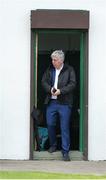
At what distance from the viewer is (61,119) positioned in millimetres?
13523

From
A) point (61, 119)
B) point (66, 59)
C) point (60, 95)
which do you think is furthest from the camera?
point (66, 59)

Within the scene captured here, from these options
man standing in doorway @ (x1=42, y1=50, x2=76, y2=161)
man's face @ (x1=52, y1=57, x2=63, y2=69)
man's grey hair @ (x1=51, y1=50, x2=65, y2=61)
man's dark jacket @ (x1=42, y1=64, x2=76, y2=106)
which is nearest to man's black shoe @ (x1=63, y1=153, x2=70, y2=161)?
man standing in doorway @ (x1=42, y1=50, x2=76, y2=161)

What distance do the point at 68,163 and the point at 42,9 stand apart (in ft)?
9.29

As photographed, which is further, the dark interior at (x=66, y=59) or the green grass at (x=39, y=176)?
the dark interior at (x=66, y=59)

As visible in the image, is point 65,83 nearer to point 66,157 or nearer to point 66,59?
point 66,59

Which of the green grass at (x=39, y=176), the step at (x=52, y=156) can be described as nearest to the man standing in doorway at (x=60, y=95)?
the step at (x=52, y=156)

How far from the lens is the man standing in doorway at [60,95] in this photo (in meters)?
13.4

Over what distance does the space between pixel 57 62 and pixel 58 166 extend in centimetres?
190

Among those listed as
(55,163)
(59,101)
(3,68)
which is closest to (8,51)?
(3,68)

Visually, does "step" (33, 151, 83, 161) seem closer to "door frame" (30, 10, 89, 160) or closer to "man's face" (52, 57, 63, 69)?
"door frame" (30, 10, 89, 160)

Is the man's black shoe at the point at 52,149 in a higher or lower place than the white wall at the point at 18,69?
lower

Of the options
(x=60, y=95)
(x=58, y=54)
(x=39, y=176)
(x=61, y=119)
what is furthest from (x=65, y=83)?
(x=39, y=176)

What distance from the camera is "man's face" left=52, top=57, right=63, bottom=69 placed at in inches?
528

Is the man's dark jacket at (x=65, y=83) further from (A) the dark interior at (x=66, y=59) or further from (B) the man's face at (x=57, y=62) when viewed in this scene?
(A) the dark interior at (x=66, y=59)
